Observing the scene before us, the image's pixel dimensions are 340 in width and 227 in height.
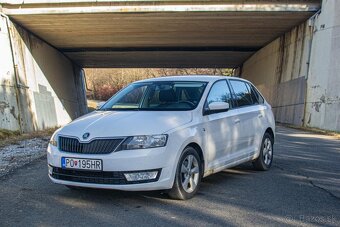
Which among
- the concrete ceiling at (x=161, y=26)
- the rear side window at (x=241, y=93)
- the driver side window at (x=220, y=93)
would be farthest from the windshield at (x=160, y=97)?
the concrete ceiling at (x=161, y=26)

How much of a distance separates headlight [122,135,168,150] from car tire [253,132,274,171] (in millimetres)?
2909

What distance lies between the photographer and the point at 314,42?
1831 cm

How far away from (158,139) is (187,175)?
742mm

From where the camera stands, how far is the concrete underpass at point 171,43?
1694 centimetres

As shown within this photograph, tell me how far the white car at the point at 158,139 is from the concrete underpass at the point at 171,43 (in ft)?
36.6

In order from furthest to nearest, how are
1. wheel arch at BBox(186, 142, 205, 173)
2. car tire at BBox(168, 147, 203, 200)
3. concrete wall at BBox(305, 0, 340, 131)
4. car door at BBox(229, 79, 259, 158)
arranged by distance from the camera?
1. concrete wall at BBox(305, 0, 340, 131)
2. car door at BBox(229, 79, 259, 158)
3. wheel arch at BBox(186, 142, 205, 173)
4. car tire at BBox(168, 147, 203, 200)

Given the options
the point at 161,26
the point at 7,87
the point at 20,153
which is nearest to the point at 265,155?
the point at 20,153

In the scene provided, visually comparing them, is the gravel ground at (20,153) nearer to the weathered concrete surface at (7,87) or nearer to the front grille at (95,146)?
the front grille at (95,146)

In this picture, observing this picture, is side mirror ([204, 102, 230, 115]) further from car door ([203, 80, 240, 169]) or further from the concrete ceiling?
the concrete ceiling

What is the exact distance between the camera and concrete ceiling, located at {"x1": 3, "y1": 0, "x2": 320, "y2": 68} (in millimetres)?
17072

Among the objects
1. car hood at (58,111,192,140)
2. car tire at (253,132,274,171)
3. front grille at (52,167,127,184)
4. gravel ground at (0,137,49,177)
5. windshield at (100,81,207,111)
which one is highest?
windshield at (100,81,207,111)

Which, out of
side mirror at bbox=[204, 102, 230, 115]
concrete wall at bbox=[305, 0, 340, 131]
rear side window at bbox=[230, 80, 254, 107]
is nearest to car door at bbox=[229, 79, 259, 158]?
rear side window at bbox=[230, 80, 254, 107]

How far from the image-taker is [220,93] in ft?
20.9

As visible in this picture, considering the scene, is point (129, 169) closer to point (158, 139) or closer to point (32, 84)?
point (158, 139)
